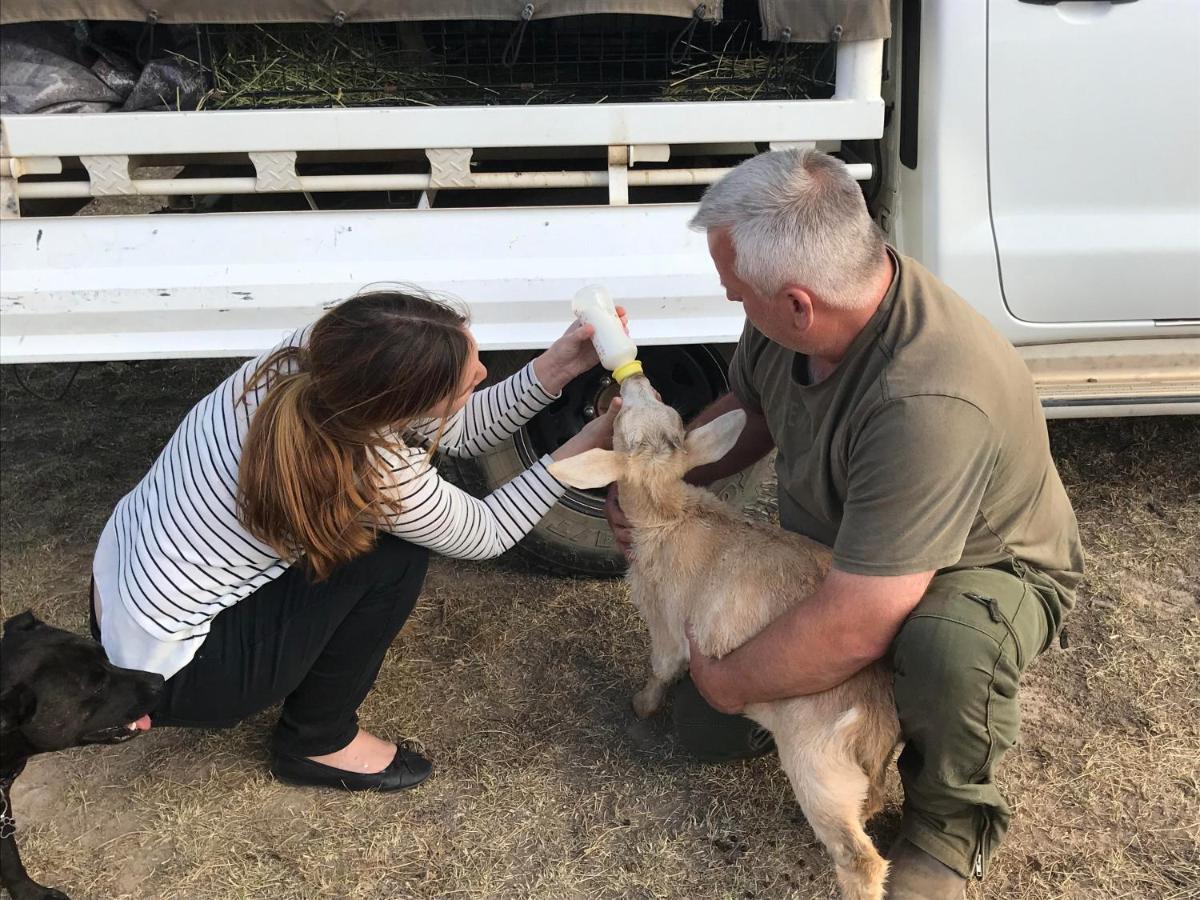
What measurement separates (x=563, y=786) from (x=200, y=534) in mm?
1378

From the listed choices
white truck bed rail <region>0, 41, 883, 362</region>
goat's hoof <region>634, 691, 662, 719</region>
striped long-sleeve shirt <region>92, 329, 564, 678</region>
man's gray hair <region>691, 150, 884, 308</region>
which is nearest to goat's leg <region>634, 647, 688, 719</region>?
goat's hoof <region>634, 691, 662, 719</region>

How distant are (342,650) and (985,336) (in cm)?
199

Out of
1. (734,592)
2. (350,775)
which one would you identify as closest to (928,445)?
Result: (734,592)

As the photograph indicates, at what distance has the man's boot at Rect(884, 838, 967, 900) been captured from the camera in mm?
2566

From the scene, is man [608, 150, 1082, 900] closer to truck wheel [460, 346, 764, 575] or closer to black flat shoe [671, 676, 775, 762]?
black flat shoe [671, 676, 775, 762]

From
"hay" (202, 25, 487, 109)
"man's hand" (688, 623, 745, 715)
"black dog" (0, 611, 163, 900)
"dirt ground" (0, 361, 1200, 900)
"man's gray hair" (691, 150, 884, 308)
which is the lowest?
"dirt ground" (0, 361, 1200, 900)

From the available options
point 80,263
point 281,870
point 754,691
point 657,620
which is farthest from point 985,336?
point 80,263

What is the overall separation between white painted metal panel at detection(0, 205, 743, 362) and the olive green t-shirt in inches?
28.4

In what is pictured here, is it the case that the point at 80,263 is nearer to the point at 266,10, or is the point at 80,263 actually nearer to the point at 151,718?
the point at 266,10

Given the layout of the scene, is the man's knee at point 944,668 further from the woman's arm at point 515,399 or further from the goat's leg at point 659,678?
the woman's arm at point 515,399

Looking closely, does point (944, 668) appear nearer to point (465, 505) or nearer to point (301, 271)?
point (465, 505)

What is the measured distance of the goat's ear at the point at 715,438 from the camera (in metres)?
2.80

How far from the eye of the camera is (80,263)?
302 centimetres

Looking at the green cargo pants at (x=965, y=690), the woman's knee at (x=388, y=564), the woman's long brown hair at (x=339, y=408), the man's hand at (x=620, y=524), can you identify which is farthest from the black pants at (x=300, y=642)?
the green cargo pants at (x=965, y=690)
